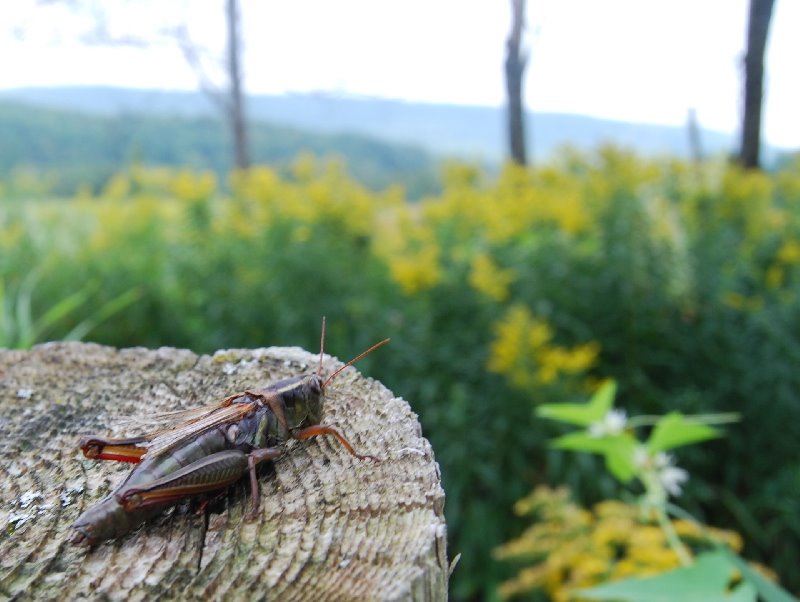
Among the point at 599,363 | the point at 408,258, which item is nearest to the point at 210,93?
the point at 408,258

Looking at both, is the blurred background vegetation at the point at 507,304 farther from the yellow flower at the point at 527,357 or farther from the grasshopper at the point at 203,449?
the grasshopper at the point at 203,449

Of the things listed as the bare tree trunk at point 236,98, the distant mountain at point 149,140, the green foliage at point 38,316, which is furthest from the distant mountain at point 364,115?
the green foliage at point 38,316

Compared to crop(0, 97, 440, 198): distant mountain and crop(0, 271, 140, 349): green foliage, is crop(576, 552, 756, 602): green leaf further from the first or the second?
crop(0, 97, 440, 198): distant mountain

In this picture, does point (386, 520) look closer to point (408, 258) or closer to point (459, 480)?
point (459, 480)

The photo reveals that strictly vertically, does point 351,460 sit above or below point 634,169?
below

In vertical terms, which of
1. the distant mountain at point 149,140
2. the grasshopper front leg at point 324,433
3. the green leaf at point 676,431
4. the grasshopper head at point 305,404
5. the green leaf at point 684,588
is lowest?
the green leaf at point 684,588

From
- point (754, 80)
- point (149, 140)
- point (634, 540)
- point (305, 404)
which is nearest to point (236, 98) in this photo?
point (754, 80)

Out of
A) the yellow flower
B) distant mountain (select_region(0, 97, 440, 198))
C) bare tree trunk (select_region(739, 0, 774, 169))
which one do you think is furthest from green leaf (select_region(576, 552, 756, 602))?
distant mountain (select_region(0, 97, 440, 198))
